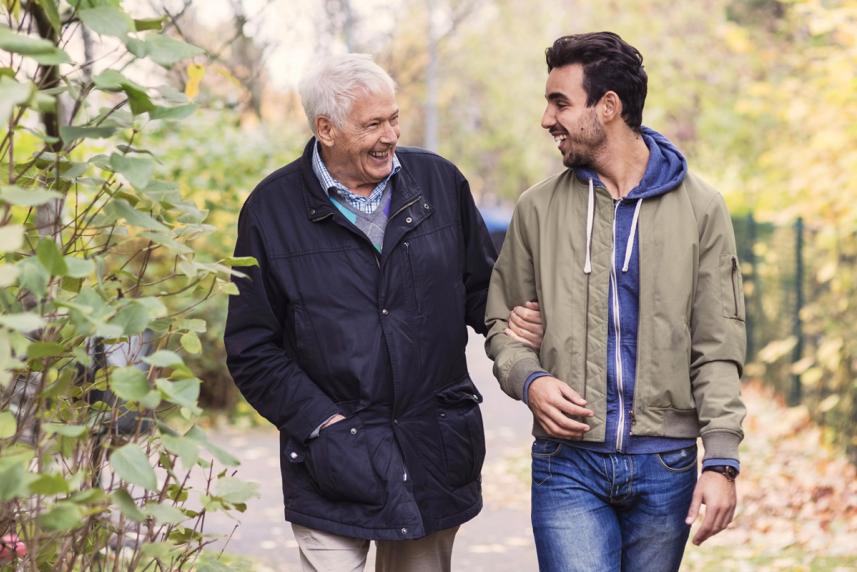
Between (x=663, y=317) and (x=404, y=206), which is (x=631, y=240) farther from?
(x=404, y=206)

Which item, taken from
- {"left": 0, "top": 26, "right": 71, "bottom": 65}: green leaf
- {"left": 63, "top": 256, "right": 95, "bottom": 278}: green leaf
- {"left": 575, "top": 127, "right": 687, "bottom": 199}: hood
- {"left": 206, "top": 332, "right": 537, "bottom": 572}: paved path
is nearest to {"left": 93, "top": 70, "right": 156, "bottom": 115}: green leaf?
{"left": 0, "top": 26, "right": 71, "bottom": 65}: green leaf

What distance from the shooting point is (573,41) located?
3496 millimetres

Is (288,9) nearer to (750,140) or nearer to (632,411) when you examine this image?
(750,140)

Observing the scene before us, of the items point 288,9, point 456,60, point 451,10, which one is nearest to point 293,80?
point 288,9

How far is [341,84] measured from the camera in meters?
3.85

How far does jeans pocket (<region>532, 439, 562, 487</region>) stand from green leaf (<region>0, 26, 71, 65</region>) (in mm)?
1841

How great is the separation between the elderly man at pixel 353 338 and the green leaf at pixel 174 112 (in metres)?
1.34

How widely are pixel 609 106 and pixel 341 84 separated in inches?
31.9

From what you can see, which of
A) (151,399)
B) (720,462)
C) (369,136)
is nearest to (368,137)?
(369,136)

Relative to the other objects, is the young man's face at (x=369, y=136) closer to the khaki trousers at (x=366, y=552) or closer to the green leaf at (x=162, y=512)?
the khaki trousers at (x=366, y=552)

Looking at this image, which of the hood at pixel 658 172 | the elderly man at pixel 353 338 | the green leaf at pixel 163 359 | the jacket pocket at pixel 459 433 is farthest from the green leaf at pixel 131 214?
the jacket pocket at pixel 459 433

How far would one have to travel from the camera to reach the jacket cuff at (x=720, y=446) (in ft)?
10.9

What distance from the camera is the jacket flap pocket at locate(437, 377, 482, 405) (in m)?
3.89

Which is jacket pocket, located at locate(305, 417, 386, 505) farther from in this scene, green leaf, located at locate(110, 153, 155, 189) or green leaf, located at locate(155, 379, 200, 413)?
green leaf, located at locate(110, 153, 155, 189)
